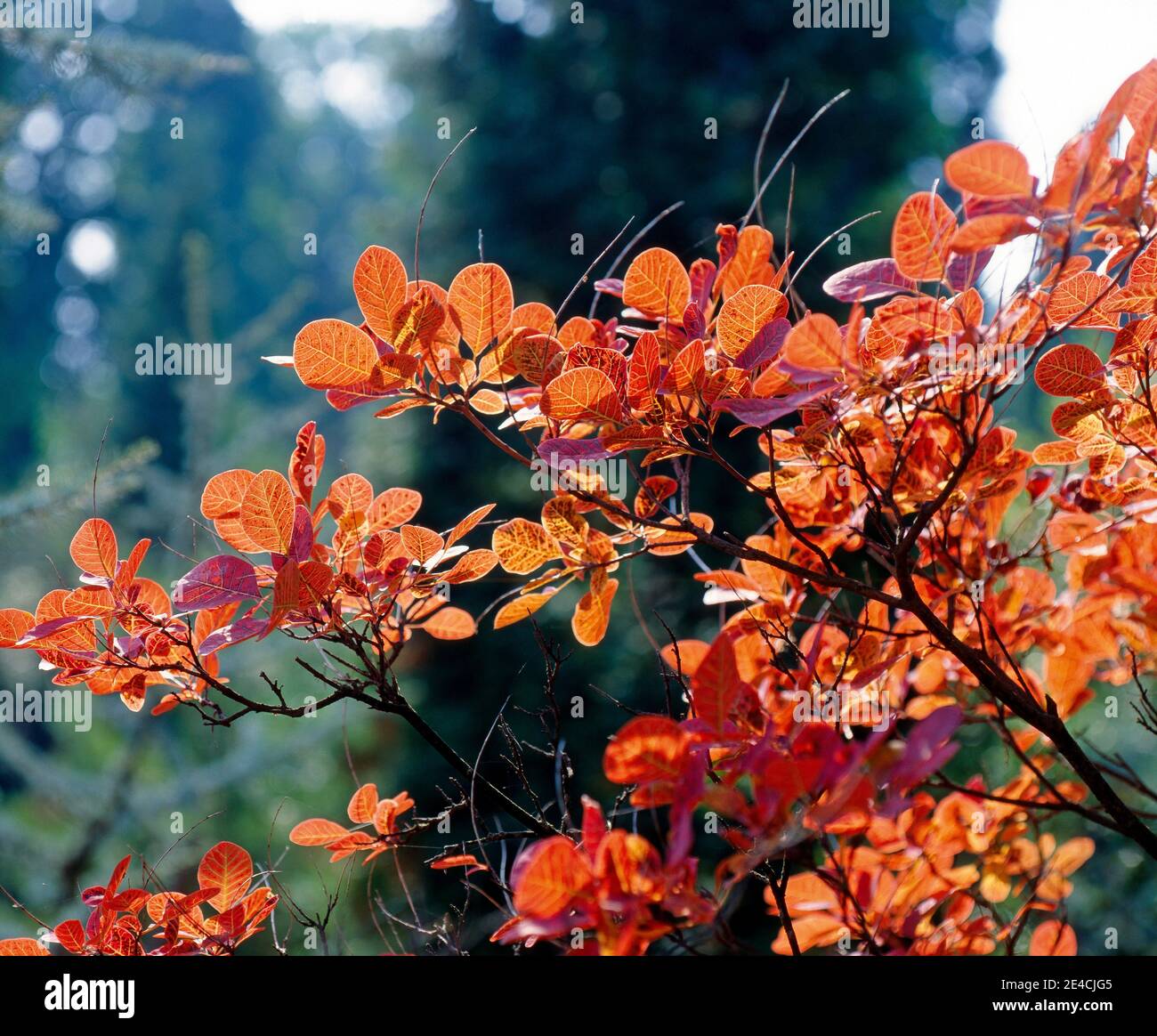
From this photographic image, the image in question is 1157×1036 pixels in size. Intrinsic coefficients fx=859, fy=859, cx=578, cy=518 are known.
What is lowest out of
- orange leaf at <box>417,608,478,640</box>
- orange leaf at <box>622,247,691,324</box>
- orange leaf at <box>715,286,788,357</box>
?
orange leaf at <box>417,608,478,640</box>

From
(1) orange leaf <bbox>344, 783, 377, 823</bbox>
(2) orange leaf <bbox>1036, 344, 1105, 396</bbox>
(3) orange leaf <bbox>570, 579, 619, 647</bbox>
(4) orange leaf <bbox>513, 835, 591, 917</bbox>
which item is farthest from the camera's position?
(1) orange leaf <bbox>344, 783, 377, 823</bbox>

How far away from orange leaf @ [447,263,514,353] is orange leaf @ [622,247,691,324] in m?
0.13

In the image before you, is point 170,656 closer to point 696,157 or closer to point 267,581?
point 267,581

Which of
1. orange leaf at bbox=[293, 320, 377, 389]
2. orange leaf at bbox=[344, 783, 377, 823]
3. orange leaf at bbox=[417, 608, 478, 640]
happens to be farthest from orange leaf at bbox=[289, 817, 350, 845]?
orange leaf at bbox=[293, 320, 377, 389]

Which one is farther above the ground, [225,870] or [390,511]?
[390,511]

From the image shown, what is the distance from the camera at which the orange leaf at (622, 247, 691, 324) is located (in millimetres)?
863

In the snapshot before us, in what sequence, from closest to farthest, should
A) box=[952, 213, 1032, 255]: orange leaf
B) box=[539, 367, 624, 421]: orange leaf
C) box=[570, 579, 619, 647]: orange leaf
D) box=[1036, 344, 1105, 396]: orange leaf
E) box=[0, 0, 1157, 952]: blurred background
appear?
box=[952, 213, 1032, 255]: orange leaf
box=[539, 367, 624, 421]: orange leaf
box=[1036, 344, 1105, 396]: orange leaf
box=[570, 579, 619, 647]: orange leaf
box=[0, 0, 1157, 952]: blurred background

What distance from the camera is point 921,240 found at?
2.48ft

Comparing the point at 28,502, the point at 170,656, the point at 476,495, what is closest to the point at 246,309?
the point at 476,495

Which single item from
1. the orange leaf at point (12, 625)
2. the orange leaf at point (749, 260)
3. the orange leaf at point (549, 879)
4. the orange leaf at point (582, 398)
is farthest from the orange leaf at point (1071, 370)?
the orange leaf at point (12, 625)

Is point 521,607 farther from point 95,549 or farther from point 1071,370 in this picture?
point 1071,370

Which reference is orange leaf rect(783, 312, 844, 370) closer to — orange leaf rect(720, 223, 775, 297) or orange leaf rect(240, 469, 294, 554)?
orange leaf rect(720, 223, 775, 297)

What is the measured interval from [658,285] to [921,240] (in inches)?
10.0

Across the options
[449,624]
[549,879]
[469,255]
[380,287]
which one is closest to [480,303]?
[380,287]
